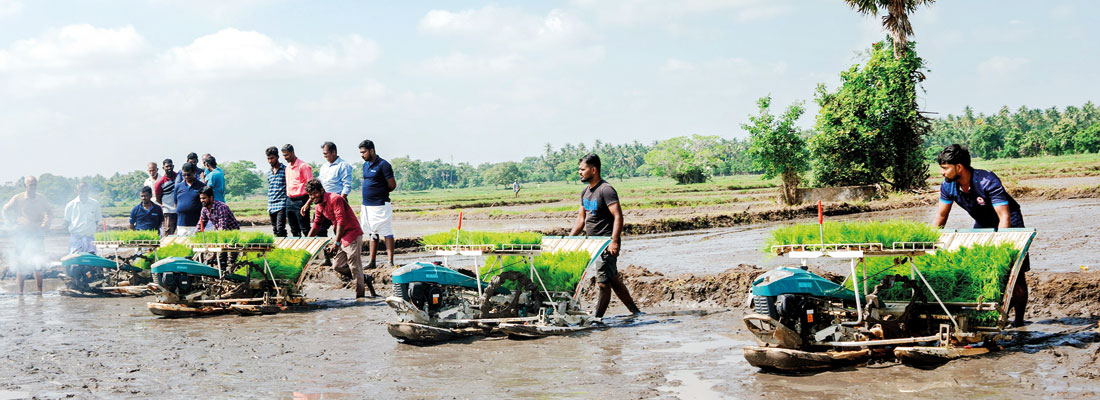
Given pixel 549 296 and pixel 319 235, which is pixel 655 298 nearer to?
pixel 549 296

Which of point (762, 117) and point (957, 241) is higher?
point (762, 117)

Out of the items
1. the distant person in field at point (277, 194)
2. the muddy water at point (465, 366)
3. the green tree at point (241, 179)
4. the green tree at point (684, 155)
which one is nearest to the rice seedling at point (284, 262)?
the muddy water at point (465, 366)

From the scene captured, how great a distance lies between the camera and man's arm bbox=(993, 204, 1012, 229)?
6.99m

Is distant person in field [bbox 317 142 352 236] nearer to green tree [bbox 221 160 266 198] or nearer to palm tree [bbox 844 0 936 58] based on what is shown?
palm tree [bbox 844 0 936 58]

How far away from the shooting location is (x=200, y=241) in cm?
1098

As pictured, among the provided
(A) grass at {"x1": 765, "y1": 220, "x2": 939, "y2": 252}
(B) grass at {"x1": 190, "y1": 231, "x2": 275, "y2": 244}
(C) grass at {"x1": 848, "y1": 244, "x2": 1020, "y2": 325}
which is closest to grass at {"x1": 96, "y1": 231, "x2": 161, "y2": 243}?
(B) grass at {"x1": 190, "y1": 231, "x2": 275, "y2": 244}

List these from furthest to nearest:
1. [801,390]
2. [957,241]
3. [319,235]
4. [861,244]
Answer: [319,235]
[957,241]
[861,244]
[801,390]

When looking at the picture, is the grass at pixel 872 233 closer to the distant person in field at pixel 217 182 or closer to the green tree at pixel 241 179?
the distant person in field at pixel 217 182

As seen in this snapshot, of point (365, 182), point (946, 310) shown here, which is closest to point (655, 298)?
point (365, 182)

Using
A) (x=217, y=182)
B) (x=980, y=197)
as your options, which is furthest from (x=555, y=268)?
(x=217, y=182)

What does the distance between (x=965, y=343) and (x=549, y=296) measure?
362 centimetres

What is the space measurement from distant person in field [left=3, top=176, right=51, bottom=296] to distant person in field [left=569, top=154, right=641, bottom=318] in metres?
10.6

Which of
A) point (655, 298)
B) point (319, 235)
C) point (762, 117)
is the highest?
point (762, 117)

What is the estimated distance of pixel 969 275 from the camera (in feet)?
21.4
